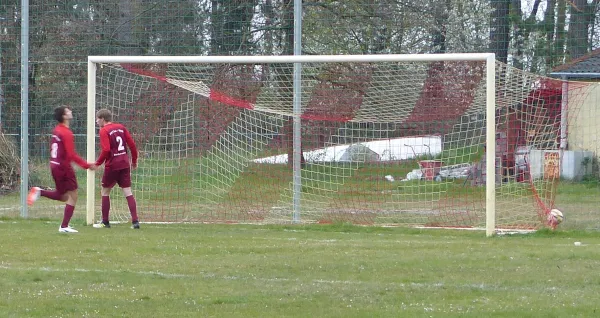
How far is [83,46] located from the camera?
1812cm

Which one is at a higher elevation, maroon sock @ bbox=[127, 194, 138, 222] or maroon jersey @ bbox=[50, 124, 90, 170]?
maroon jersey @ bbox=[50, 124, 90, 170]

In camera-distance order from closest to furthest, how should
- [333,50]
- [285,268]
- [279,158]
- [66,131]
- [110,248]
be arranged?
[285,268], [110,248], [66,131], [279,158], [333,50]

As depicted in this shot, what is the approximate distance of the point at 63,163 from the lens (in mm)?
13422

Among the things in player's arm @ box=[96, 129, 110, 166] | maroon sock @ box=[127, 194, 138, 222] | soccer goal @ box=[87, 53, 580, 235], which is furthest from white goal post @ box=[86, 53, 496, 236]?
maroon sock @ box=[127, 194, 138, 222]

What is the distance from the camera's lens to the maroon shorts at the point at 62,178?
13414mm

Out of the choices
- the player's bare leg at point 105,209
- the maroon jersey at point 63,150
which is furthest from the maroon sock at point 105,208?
the maroon jersey at point 63,150

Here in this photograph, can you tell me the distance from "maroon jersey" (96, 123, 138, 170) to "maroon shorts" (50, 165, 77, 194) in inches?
32.0

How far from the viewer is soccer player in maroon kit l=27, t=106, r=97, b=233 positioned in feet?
43.7

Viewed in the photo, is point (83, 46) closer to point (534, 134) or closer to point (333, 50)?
point (333, 50)

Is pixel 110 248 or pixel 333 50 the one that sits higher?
pixel 333 50

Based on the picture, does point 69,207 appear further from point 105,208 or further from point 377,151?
point 377,151

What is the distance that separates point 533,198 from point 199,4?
665cm

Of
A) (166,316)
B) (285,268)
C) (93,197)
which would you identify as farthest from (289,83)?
(166,316)

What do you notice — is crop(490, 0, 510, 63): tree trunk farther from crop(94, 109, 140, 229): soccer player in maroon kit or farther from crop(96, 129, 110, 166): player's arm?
crop(96, 129, 110, 166): player's arm
